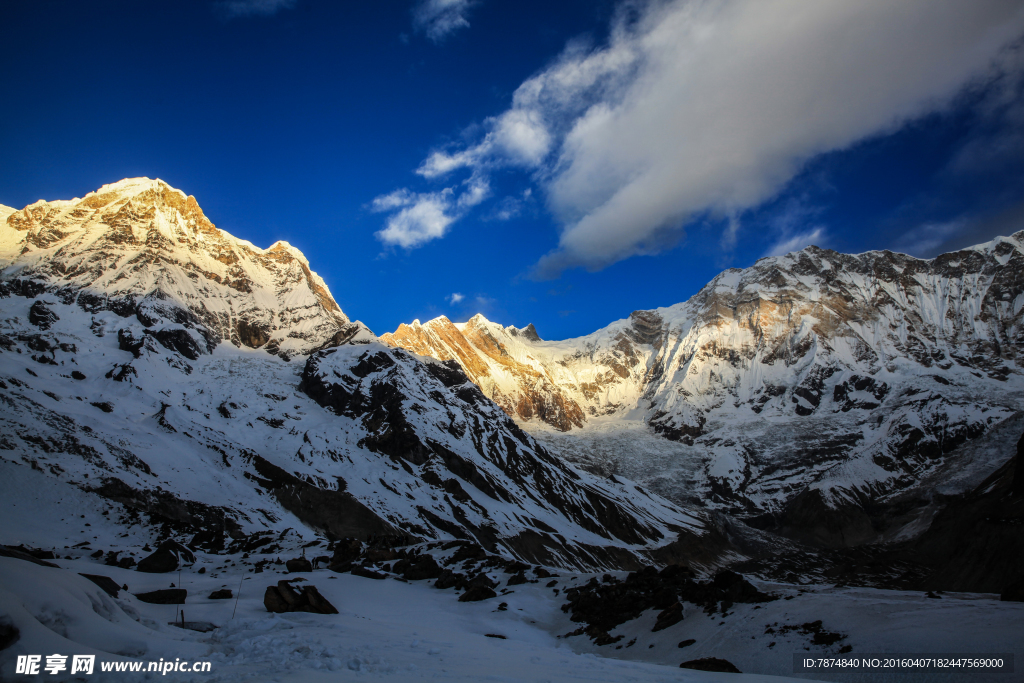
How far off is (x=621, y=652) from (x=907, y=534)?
14837 cm

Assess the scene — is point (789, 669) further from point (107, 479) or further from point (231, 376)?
point (231, 376)

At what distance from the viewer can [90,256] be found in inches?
5655

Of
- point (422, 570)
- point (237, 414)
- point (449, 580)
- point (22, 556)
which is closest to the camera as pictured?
point (22, 556)

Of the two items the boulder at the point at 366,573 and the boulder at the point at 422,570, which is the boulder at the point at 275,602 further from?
the boulder at the point at 422,570

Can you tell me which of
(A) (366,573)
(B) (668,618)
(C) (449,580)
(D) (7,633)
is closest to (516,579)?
(C) (449,580)

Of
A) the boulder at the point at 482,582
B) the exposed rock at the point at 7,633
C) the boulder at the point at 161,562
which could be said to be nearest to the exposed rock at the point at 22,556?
the exposed rock at the point at 7,633

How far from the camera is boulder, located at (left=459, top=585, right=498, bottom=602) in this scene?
2555cm

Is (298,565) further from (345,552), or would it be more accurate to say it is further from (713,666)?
(713,666)

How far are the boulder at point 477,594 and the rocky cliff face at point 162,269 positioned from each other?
419ft

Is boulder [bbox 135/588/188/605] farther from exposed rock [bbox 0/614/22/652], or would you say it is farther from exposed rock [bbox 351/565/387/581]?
exposed rock [bbox 351/565/387/581]

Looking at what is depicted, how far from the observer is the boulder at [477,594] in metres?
25.5

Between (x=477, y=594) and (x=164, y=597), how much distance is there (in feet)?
45.5

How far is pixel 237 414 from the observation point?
106 meters

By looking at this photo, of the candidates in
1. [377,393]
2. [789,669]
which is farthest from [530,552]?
[789,669]
